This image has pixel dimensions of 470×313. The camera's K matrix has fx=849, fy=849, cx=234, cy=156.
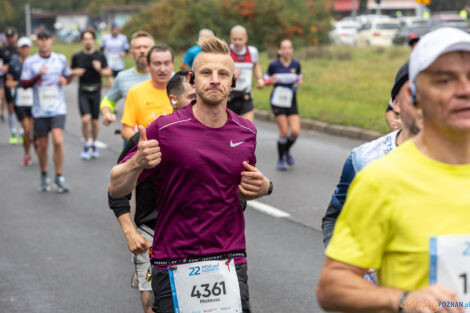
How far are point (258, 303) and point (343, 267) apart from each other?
3998mm

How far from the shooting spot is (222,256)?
402 cm

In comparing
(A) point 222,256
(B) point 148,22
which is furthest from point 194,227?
(B) point 148,22

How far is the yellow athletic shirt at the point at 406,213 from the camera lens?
2.24 meters

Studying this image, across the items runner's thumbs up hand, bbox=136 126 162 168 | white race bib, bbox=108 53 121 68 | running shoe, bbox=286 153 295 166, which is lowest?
running shoe, bbox=286 153 295 166

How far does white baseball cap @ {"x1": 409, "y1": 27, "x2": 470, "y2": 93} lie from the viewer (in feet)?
7.09

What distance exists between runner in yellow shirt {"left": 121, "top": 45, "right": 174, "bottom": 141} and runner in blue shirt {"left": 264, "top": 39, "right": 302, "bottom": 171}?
18.4 ft

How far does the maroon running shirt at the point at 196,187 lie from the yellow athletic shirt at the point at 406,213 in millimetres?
1717

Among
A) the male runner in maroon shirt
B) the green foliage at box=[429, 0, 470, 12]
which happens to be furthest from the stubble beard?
the green foliage at box=[429, 0, 470, 12]

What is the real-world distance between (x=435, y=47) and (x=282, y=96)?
9.97 meters

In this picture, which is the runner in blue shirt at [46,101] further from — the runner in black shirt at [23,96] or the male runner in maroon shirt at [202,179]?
the male runner in maroon shirt at [202,179]

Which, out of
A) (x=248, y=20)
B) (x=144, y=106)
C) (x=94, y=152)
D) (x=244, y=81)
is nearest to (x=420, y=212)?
(x=144, y=106)

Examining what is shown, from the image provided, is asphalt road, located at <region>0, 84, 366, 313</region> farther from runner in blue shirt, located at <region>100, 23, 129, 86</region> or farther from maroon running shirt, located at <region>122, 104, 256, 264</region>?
runner in blue shirt, located at <region>100, 23, 129, 86</region>

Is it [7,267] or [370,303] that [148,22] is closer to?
[7,267]

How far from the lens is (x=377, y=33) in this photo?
43156 mm
